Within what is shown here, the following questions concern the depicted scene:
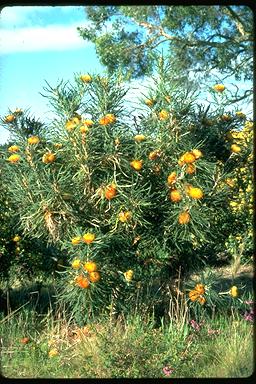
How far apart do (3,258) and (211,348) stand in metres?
2.41

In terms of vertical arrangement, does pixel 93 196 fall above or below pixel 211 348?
above

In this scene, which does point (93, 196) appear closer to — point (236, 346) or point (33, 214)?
point (33, 214)

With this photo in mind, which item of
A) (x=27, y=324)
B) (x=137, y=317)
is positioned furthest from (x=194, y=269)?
(x=27, y=324)

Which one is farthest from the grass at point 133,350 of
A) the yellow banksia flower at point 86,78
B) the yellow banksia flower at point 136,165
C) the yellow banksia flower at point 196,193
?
the yellow banksia flower at point 86,78

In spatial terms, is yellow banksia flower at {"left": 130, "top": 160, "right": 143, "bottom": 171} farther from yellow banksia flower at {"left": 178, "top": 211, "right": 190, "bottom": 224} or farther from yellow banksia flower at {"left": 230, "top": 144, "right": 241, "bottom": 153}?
yellow banksia flower at {"left": 230, "top": 144, "right": 241, "bottom": 153}

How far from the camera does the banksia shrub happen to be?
4887 mm

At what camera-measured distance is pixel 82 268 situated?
187 inches

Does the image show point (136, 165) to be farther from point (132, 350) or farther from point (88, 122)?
point (132, 350)

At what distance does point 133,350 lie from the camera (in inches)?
173

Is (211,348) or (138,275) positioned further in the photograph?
(138,275)

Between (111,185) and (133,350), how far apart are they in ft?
4.17

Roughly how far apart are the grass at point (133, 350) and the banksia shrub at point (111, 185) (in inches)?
11.3

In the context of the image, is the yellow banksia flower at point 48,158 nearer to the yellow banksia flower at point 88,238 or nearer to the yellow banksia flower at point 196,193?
the yellow banksia flower at point 88,238

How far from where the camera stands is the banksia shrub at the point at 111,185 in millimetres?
4887
